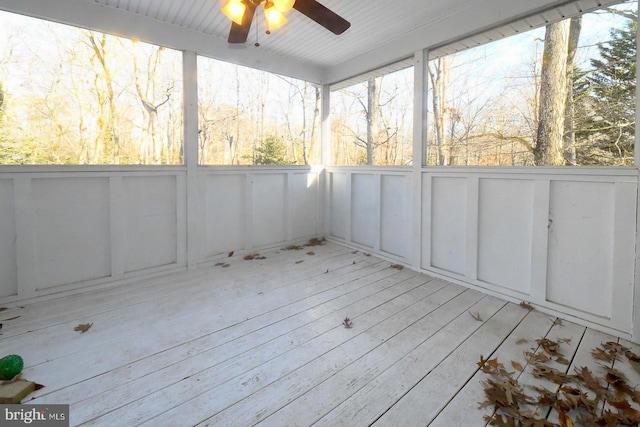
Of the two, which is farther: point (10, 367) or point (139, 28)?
point (139, 28)

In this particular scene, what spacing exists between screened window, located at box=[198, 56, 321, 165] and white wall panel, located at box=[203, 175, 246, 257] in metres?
0.26

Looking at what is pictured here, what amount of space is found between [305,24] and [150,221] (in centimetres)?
269

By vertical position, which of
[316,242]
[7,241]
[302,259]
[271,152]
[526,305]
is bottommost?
[526,305]

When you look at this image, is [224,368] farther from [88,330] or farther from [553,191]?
[553,191]

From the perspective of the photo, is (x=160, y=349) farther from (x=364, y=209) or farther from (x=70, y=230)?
(x=364, y=209)

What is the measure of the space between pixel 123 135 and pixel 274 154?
6.08 ft

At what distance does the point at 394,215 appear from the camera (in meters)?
3.83

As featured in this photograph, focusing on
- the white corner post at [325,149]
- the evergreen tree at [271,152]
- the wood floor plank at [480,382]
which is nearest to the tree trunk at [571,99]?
the wood floor plank at [480,382]

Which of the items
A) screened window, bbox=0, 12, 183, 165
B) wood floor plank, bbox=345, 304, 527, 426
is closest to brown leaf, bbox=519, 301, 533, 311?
wood floor plank, bbox=345, 304, 527, 426

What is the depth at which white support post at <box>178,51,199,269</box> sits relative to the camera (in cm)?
338

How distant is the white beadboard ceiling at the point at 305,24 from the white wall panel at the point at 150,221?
1.49 m

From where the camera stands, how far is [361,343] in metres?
2.01

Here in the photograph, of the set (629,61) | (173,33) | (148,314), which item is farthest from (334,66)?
(148,314)

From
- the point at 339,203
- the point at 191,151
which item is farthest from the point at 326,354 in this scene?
the point at 339,203
